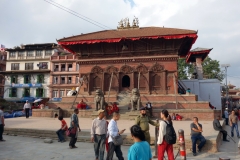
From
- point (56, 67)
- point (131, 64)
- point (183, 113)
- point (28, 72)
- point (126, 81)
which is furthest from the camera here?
point (28, 72)

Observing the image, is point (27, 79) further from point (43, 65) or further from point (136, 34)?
Answer: point (136, 34)

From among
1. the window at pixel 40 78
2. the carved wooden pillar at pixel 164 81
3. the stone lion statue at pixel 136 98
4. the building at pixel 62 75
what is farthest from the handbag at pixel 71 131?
the window at pixel 40 78

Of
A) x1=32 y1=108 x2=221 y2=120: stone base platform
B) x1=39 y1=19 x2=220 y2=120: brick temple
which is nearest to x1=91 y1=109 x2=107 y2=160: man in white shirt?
x1=32 y1=108 x2=221 y2=120: stone base platform

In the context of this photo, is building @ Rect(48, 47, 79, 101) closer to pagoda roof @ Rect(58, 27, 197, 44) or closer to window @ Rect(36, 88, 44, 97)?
window @ Rect(36, 88, 44, 97)

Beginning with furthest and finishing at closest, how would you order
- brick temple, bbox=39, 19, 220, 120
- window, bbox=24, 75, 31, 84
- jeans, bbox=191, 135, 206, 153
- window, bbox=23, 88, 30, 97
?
1. window, bbox=24, 75, 31, 84
2. window, bbox=23, 88, 30, 97
3. brick temple, bbox=39, 19, 220, 120
4. jeans, bbox=191, 135, 206, 153

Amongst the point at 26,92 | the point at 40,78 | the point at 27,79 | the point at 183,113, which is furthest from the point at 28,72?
the point at 183,113

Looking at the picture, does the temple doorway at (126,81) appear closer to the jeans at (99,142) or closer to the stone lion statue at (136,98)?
the stone lion statue at (136,98)

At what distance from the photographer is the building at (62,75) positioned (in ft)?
154

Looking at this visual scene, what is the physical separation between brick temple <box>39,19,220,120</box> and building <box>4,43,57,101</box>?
27407 mm

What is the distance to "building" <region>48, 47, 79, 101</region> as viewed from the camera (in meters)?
46.9

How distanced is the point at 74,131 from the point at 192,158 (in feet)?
14.6

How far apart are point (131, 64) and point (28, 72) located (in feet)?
114

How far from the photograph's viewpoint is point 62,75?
47.8m

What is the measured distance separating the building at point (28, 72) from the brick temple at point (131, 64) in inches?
1079
